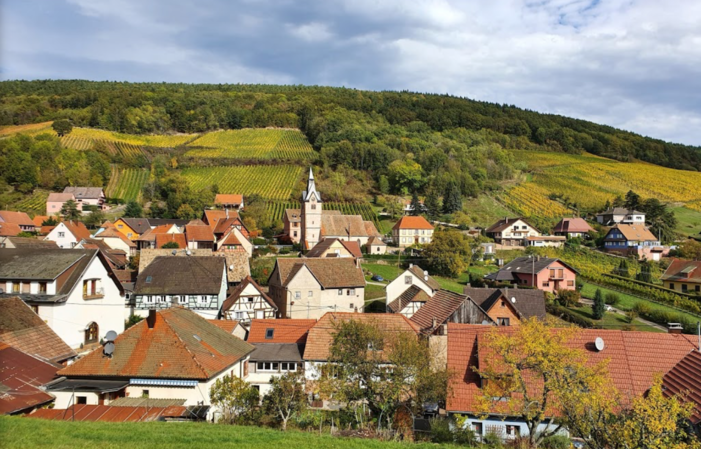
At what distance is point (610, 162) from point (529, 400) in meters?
150

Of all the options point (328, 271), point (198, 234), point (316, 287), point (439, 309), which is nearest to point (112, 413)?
point (439, 309)

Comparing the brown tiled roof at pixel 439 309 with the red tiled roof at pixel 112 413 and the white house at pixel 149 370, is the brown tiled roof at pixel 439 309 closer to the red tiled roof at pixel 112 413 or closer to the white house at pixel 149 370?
the white house at pixel 149 370

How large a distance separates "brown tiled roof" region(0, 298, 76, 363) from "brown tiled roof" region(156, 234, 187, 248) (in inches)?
1568

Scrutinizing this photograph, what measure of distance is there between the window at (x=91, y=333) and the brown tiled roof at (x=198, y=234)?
1523 inches

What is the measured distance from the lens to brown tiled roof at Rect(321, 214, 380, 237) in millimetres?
75500

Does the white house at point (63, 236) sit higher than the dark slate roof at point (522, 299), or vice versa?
the white house at point (63, 236)

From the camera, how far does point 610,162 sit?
143 m

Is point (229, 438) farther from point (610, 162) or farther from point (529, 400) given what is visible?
point (610, 162)

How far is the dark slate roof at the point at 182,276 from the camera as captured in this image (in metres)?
37.3

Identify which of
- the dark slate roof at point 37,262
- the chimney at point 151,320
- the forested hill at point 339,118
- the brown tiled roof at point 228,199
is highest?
the forested hill at point 339,118

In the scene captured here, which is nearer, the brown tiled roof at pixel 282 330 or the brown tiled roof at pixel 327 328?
the brown tiled roof at pixel 327 328

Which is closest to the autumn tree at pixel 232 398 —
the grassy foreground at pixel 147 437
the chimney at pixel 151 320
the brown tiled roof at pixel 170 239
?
the grassy foreground at pixel 147 437

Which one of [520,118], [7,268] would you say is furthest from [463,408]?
[520,118]

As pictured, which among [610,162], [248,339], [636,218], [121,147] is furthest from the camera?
[610,162]
